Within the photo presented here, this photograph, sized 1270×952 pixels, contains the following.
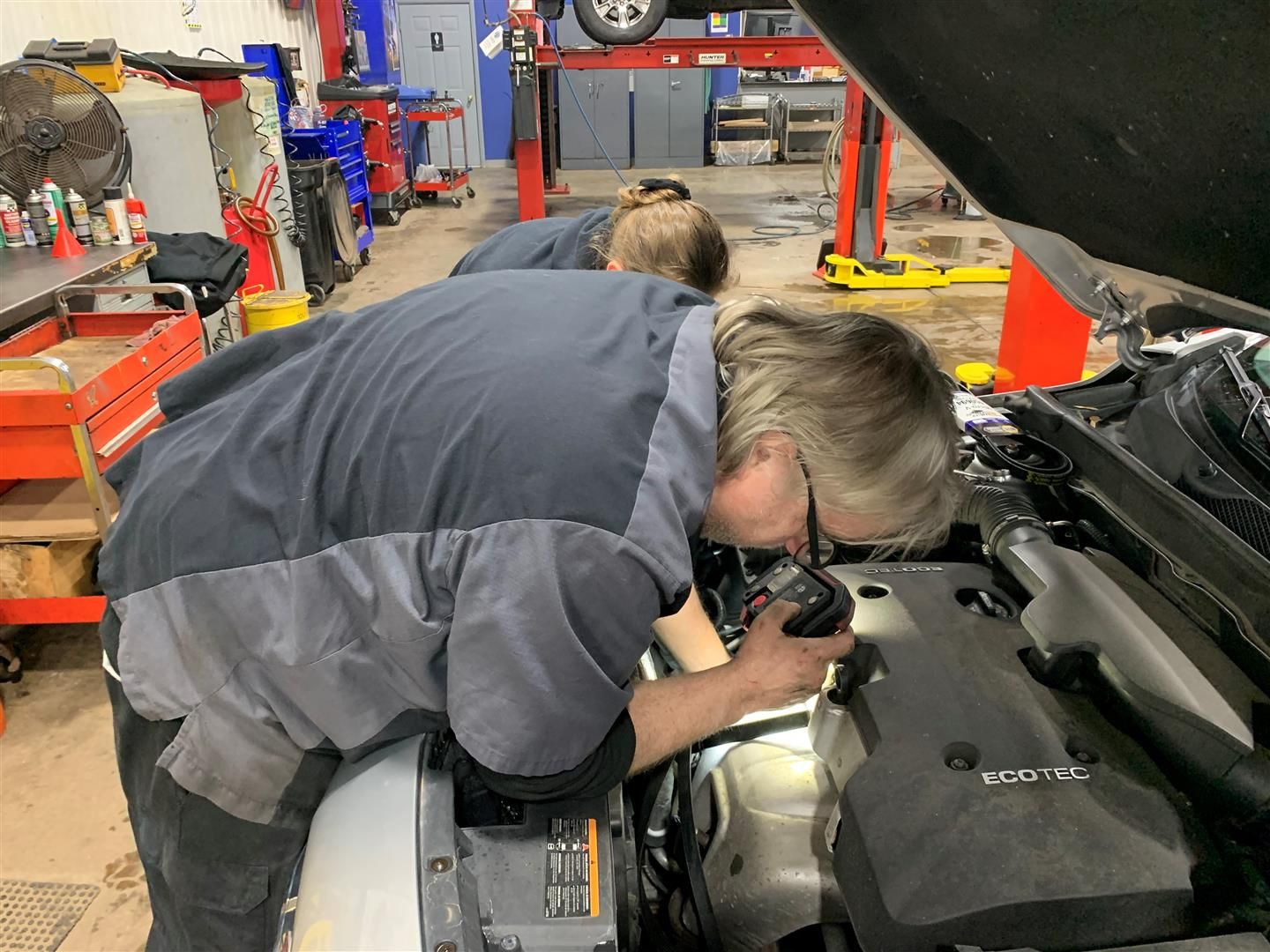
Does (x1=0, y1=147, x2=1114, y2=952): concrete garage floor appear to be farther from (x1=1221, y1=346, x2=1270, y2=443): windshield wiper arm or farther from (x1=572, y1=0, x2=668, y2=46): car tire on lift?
(x1=572, y1=0, x2=668, y2=46): car tire on lift

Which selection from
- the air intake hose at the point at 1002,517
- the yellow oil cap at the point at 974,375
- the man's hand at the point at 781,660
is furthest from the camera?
the yellow oil cap at the point at 974,375

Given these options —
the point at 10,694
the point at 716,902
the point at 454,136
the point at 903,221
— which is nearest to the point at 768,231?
the point at 903,221

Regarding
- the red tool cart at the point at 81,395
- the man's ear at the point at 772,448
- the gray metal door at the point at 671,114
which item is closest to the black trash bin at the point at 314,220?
the red tool cart at the point at 81,395

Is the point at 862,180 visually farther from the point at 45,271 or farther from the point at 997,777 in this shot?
the point at 997,777

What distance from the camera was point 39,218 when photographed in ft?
9.13

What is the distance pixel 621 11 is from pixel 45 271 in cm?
309

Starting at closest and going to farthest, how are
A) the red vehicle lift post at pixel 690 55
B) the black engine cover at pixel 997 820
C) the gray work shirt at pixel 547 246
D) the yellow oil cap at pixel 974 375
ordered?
1. the black engine cover at pixel 997 820
2. the gray work shirt at pixel 547 246
3. the yellow oil cap at pixel 974 375
4. the red vehicle lift post at pixel 690 55

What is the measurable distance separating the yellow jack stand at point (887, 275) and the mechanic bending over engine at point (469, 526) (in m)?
4.05

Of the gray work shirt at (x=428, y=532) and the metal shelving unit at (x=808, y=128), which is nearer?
the gray work shirt at (x=428, y=532)

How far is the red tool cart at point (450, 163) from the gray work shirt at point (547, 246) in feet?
18.5

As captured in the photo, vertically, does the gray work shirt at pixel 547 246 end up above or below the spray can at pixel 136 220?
above

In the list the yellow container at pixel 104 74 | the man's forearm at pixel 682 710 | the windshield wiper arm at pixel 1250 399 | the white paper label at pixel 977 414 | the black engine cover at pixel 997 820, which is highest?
the yellow container at pixel 104 74

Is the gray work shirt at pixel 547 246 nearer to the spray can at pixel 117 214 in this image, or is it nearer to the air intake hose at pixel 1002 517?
the air intake hose at pixel 1002 517

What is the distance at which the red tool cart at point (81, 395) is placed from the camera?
6.00ft
